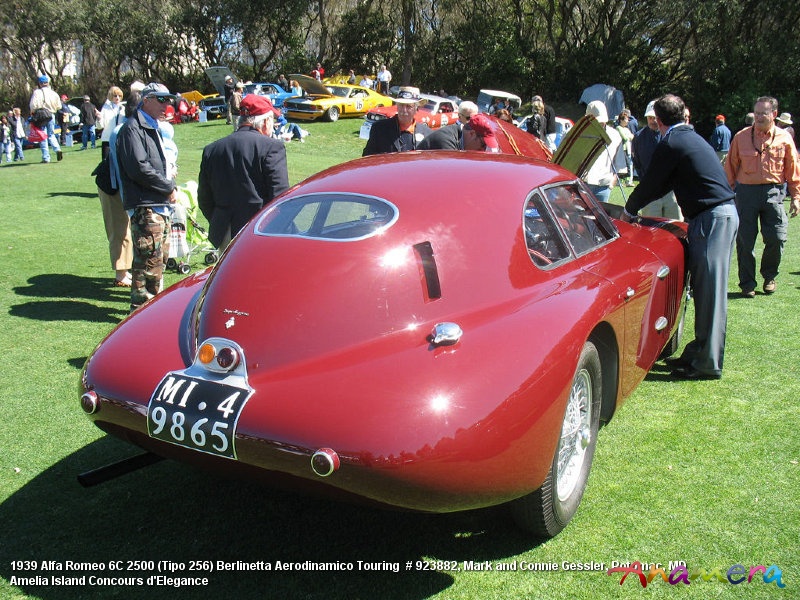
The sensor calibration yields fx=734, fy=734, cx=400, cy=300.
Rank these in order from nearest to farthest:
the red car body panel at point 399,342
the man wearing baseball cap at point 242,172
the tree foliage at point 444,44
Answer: the red car body panel at point 399,342 < the man wearing baseball cap at point 242,172 < the tree foliage at point 444,44

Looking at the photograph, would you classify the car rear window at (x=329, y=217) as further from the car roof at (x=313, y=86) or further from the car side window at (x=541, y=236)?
the car roof at (x=313, y=86)

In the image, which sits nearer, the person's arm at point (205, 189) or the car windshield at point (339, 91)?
the person's arm at point (205, 189)

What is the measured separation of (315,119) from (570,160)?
23.7m

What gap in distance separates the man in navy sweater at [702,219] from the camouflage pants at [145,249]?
3.86 m

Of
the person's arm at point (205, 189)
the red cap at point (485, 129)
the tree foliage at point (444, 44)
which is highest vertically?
the tree foliage at point (444, 44)

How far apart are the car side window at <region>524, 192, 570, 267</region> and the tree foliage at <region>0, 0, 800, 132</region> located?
2680cm

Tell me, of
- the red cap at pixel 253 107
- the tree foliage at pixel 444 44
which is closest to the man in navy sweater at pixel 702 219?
the red cap at pixel 253 107

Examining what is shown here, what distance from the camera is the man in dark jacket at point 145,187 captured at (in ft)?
Result: 20.2

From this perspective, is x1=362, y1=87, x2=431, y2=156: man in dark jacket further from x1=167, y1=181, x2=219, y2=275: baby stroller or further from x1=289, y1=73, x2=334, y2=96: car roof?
x1=289, y1=73, x2=334, y2=96: car roof

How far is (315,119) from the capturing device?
29.6m

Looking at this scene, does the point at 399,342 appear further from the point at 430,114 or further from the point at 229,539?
the point at 430,114

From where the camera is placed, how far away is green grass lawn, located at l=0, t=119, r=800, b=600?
2.99 m

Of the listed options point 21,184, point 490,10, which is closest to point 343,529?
point 21,184

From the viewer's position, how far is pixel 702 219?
5324 millimetres
